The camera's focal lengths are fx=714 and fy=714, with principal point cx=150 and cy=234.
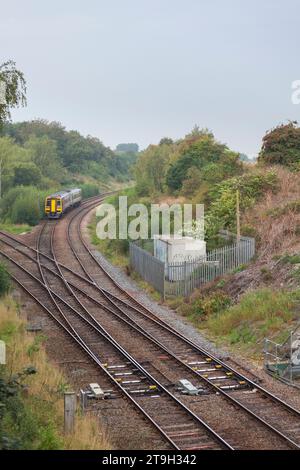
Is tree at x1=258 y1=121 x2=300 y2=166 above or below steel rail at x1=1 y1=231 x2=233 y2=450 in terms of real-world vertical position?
above

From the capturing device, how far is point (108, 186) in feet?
339

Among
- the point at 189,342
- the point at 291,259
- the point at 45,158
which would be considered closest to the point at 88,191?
the point at 45,158

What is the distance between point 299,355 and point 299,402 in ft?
8.12

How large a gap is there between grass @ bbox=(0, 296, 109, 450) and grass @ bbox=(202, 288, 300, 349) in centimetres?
589

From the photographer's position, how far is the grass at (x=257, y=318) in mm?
20688

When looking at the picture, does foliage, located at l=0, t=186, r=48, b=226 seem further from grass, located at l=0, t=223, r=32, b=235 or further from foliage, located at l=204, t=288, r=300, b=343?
foliage, located at l=204, t=288, r=300, b=343

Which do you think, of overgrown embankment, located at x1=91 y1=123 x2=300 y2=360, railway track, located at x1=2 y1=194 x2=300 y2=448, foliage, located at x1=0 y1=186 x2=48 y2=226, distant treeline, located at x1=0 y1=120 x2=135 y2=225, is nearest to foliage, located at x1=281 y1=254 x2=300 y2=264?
overgrown embankment, located at x1=91 y1=123 x2=300 y2=360

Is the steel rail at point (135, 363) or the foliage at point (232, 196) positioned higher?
the foliage at point (232, 196)

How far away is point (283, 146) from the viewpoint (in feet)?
135

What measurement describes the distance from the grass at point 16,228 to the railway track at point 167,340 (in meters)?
8.09

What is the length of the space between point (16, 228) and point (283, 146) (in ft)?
66.3

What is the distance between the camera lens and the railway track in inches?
579

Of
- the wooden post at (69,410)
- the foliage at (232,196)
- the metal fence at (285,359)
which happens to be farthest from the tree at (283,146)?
the wooden post at (69,410)

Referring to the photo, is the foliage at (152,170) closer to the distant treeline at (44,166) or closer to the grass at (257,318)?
the distant treeline at (44,166)
